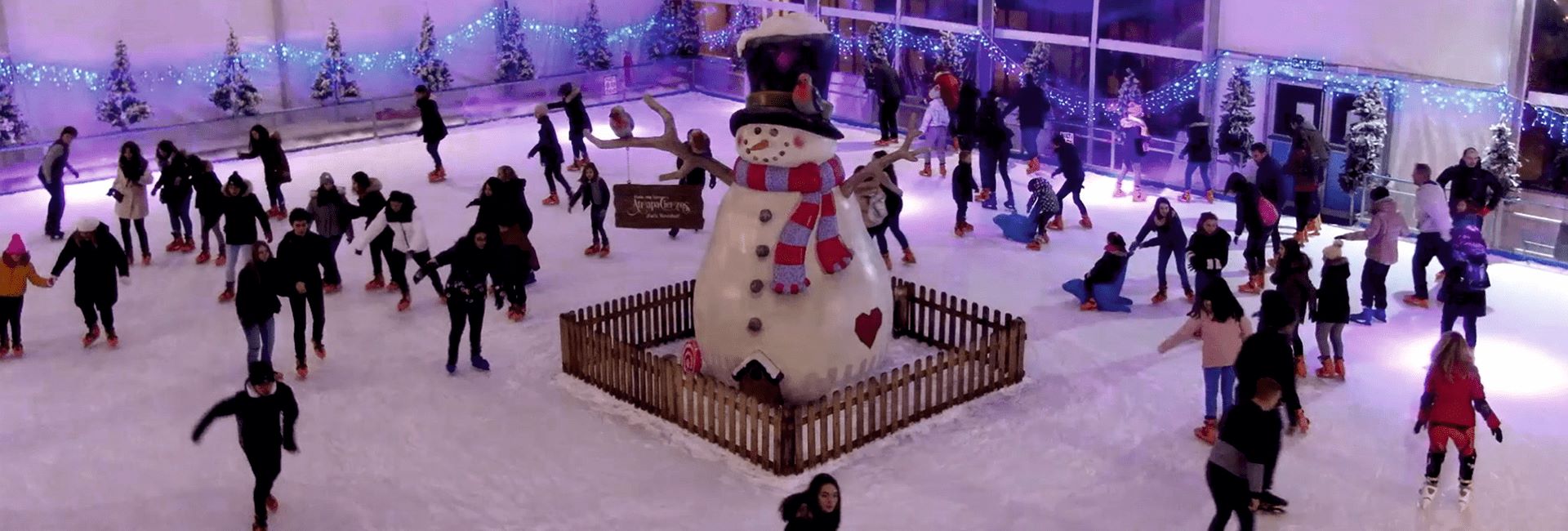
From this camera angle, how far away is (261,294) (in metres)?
12.0

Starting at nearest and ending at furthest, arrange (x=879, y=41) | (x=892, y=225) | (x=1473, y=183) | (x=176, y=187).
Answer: (x=1473, y=183) → (x=892, y=225) → (x=176, y=187) → (x=879, y=41)

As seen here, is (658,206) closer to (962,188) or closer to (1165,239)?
(1165,239)

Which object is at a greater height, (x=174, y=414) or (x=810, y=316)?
(x=810, y=316)

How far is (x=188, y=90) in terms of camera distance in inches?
917

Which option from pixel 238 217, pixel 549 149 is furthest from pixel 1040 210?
pixel 238 217

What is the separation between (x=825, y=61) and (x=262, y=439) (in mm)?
4909

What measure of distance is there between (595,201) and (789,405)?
5187 millimetres

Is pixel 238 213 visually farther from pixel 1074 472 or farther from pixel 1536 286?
pixel 1536 286

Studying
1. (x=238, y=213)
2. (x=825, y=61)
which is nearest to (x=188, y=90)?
(x=238, y=213)

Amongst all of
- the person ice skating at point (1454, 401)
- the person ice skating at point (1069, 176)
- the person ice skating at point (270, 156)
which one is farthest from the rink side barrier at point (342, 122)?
the person ice skating at point (1454, 401)

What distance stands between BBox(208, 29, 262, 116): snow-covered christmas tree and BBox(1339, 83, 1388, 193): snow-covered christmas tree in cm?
1573

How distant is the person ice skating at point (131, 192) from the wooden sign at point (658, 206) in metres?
6.26

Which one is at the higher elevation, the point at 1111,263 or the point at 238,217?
the point at 238,217

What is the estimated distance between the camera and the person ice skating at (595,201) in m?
15.9
